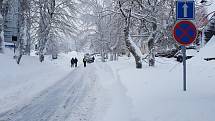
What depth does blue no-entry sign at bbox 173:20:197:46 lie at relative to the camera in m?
8.72

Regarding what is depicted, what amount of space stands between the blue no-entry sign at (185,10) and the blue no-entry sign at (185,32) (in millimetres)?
432

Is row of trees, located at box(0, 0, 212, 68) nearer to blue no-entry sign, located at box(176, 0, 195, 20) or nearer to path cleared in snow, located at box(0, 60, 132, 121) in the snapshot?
blue no-entry sign, located at box(176, 0, 195, 20)

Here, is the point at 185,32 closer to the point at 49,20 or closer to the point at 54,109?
the point at 54,109

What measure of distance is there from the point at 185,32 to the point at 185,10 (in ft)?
2.52

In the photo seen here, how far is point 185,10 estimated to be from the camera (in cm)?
920

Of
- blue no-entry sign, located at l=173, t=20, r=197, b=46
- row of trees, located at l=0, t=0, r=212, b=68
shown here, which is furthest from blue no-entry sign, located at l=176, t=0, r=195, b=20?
row of trees, located at l=0, t=0, r=212, b=68

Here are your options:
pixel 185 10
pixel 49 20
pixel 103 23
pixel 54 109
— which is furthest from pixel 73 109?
pixel 103 23

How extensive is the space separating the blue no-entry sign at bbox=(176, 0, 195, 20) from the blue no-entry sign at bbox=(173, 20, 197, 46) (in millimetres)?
A: 432

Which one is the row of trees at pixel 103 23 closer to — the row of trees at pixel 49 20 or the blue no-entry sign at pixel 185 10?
the row of trees at pixel 49 20

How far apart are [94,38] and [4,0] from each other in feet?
105

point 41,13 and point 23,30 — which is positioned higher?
point 41,13

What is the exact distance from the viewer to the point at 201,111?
294 inches

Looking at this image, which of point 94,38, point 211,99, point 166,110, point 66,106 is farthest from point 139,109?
point 94,38

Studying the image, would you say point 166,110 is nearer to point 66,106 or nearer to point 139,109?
point 139,109
